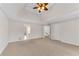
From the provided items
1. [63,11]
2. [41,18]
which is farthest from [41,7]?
[41,18]

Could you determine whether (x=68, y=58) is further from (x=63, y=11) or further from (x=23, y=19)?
(x=23, y=19)

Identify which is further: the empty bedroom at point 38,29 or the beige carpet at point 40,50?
the empty bedroom at point 38,29

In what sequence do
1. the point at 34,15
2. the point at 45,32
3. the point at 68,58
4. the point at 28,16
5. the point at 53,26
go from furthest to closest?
the point at 45,32, the point at 53,26, the point at 34,15, the point at 28,16, the point at 68,58

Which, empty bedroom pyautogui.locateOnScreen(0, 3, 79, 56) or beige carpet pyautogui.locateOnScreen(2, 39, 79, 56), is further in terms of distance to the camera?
empty bedroom pyautogui.locateOnScreen(0, 3, 79, 56)

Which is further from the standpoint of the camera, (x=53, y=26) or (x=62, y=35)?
(x=53, y=26)

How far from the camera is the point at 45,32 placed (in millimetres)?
11859

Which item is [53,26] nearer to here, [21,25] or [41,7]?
[21,25]

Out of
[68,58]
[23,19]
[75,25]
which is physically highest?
[23,19]

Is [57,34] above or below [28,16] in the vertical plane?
below

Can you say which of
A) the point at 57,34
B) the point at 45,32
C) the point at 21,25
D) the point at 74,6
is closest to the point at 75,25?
the point at 74,6

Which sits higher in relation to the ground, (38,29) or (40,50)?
(38,29)

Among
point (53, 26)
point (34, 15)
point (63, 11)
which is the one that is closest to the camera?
→ point (63, 11)

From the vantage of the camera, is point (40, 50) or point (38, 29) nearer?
point (40, 50)

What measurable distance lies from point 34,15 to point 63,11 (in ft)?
12.2
